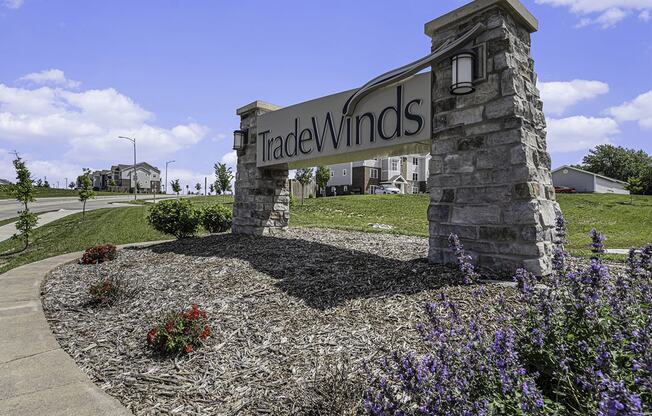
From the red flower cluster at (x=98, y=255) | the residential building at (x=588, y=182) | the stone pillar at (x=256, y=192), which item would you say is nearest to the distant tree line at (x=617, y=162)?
the residential building at (x=588, y=182)

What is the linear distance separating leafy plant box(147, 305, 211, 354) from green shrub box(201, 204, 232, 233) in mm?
7972

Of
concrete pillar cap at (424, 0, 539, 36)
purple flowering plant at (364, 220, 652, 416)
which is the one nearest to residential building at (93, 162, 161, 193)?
concrete pillar cap at (424, 0, 539, 36)

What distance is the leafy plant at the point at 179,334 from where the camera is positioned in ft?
11.4

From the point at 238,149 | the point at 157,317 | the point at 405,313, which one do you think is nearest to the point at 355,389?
the point at 405,313

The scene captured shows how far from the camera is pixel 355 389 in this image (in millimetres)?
2590

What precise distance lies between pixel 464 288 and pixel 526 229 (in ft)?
3.93

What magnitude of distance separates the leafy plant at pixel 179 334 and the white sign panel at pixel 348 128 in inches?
167

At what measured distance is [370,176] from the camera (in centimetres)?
4778

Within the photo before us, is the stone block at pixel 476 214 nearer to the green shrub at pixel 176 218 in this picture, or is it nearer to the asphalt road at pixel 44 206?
the green shrub at pixel 176 218

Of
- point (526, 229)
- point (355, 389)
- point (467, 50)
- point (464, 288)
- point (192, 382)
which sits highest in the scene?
point (467, 50)

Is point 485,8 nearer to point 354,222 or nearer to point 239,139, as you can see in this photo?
point 239,139

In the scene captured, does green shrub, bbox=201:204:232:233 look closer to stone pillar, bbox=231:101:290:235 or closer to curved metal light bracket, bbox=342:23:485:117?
stone pillar, bbox=231:101:290:235

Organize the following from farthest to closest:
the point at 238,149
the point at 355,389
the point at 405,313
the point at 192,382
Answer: the point at 238,149, the point at 405,313, the point at 192,382, the point at 355,389

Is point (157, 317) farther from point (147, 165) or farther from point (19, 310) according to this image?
point (147, 165)
